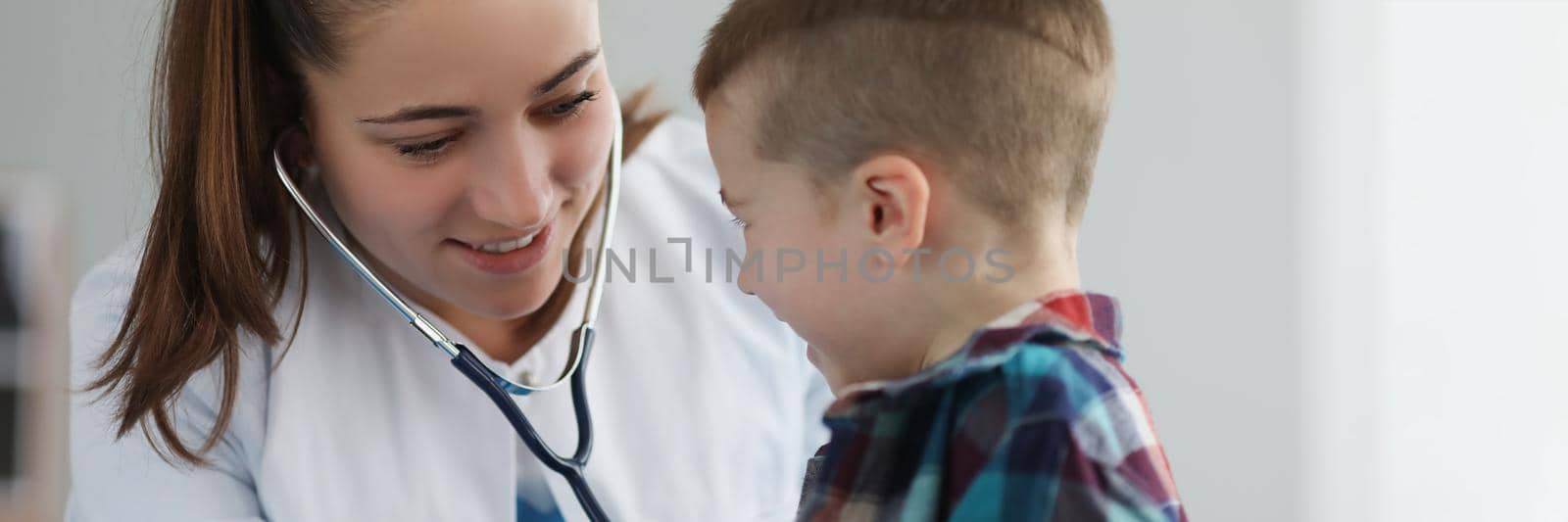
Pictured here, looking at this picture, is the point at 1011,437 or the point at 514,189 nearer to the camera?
the point at 1011,437

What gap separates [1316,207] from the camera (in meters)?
1.63

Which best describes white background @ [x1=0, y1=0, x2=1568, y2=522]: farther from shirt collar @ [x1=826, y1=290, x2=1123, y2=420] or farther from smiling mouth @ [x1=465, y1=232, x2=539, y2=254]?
shirt collar @ [x1=826, y1=290, x2=1123, y2=420]

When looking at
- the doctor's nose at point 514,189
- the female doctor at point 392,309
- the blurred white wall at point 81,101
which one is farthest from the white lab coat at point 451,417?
the blurred white wall at point 81,101

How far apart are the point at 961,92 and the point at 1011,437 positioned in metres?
0.19

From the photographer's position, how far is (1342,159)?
63.3 inches

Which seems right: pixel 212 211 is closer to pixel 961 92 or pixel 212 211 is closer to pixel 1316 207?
pixel 961 92

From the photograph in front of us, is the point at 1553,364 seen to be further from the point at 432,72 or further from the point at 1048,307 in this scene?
the point at 432,72

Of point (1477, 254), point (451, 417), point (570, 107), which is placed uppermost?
point (570, 107)

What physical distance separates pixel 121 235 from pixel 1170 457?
4.46 feet

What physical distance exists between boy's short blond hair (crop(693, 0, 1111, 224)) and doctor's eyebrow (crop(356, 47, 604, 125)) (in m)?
0.18

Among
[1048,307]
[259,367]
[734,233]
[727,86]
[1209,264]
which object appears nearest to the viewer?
[1048,307]

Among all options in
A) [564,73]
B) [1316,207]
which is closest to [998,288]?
[564,73]

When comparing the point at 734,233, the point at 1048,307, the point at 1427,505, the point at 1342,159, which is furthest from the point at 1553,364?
the point at 1048,307

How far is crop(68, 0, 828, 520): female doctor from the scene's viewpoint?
33.2 inches
